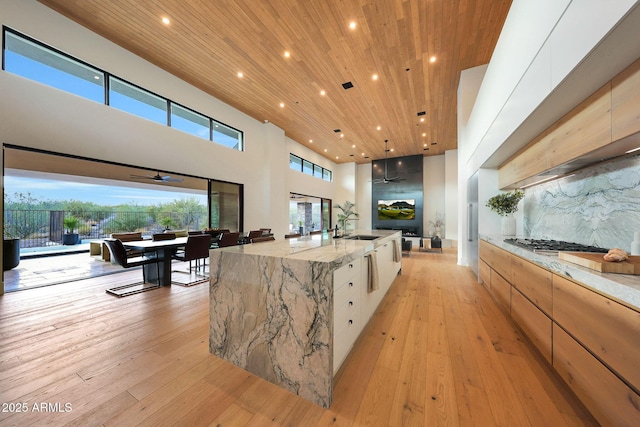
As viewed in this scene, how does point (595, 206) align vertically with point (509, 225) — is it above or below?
above

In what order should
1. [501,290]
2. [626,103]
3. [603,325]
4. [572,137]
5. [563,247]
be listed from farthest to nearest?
[501,290]
[563,247]
[572,137]
[626,103]
[603,325]

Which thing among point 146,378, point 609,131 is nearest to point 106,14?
point 146,378

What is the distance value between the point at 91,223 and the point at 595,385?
11001mm

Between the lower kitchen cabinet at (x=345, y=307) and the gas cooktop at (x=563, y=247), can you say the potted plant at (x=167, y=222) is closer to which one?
the lower kitchen cabinet at (x=345, y=307)

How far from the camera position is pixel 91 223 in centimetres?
732

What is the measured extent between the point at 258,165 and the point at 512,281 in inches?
261

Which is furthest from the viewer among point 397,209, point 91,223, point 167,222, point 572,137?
point 397,209

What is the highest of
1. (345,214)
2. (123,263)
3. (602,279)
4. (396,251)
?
(345,214)

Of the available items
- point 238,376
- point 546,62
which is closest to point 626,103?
point 546,62

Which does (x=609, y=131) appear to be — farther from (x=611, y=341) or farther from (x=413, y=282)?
(x=413, y=282)

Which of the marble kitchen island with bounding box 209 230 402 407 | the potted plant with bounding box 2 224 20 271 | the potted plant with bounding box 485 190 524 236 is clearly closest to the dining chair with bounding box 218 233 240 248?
the marble kitchen island with bounding box 209 230 402 407

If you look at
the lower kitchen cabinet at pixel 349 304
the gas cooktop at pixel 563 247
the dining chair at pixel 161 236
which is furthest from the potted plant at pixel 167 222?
the gas cooktop at pixel 563 247

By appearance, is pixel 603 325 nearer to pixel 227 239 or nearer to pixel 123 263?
pixel 227 239

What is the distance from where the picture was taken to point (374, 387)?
5.24ft
